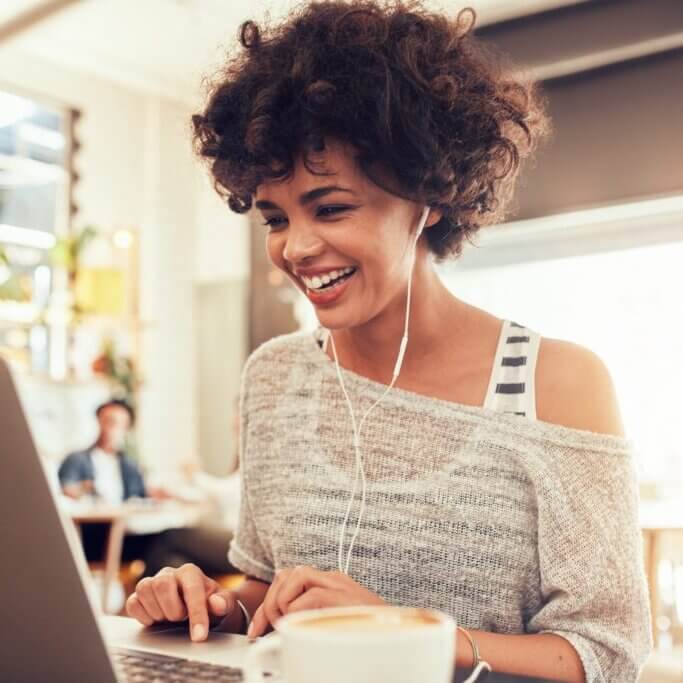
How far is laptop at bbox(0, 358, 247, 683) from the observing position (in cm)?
53

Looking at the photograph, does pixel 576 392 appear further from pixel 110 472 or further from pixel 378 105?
pixel 110 472

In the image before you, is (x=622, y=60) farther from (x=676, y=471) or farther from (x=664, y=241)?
(x=676, y=471)

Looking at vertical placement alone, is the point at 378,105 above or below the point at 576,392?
above

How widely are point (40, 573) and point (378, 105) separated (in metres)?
0.66

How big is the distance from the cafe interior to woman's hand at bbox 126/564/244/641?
236cm

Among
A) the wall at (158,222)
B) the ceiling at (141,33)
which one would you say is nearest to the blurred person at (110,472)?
the wall at (158,222)

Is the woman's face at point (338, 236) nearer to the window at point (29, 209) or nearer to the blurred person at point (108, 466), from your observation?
the blurred person at point (108, 466)

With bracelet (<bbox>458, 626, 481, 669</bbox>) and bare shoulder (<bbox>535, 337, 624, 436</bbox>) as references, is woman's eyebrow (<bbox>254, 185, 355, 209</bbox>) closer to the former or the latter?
bare shoulder (<bbox>535, 337, 624, 436</bbox>)

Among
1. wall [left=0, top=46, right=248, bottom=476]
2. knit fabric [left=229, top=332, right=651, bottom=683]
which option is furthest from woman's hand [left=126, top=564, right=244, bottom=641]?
wall [left=0, top=46, right=248, bottom=476]

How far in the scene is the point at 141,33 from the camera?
5.54 meters

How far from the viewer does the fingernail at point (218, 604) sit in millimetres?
889

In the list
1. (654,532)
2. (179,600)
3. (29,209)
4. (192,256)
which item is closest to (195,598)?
(179,600)

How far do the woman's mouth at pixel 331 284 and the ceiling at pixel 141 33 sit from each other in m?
3.69

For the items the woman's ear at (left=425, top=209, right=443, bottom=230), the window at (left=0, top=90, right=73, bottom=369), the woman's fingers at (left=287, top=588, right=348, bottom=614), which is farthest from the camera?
the window at (left=0, top=90, right=73, bottom=369)
